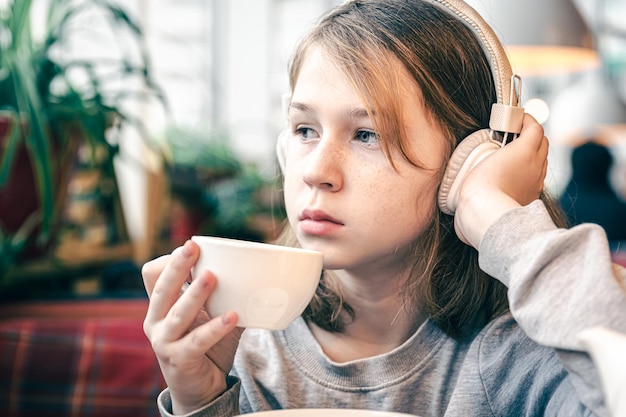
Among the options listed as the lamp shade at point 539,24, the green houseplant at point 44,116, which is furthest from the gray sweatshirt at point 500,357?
the lamp shade at point 539,24

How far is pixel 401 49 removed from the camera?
0.94m

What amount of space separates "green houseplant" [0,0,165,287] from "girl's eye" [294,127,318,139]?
0.65 m

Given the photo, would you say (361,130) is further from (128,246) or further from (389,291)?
(128,246)

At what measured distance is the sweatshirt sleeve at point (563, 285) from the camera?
2.15ft

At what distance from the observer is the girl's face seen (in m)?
0.88

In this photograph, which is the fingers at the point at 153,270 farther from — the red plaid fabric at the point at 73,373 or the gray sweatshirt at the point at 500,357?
the red plaid fabric at the point at 73,373

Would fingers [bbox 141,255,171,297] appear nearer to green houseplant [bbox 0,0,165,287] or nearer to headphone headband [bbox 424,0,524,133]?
headphone headband [bbox 424,0,524,133]

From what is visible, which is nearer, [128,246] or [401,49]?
[401,49]

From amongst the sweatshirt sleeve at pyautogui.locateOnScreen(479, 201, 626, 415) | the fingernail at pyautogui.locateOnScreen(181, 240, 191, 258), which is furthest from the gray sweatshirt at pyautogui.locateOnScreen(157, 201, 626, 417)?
the fingernail at pyautogui.locateOnScreen(181, 240, 191, 258)

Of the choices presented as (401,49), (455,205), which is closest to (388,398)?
(455,205)

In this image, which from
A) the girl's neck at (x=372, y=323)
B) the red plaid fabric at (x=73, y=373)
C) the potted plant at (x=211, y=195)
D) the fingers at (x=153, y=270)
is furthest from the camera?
the potted plant at (x=211, y=195)

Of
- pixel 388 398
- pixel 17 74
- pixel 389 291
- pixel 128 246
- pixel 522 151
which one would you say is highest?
pixel 522 151

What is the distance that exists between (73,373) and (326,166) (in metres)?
0.62

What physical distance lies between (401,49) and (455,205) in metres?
0.22
